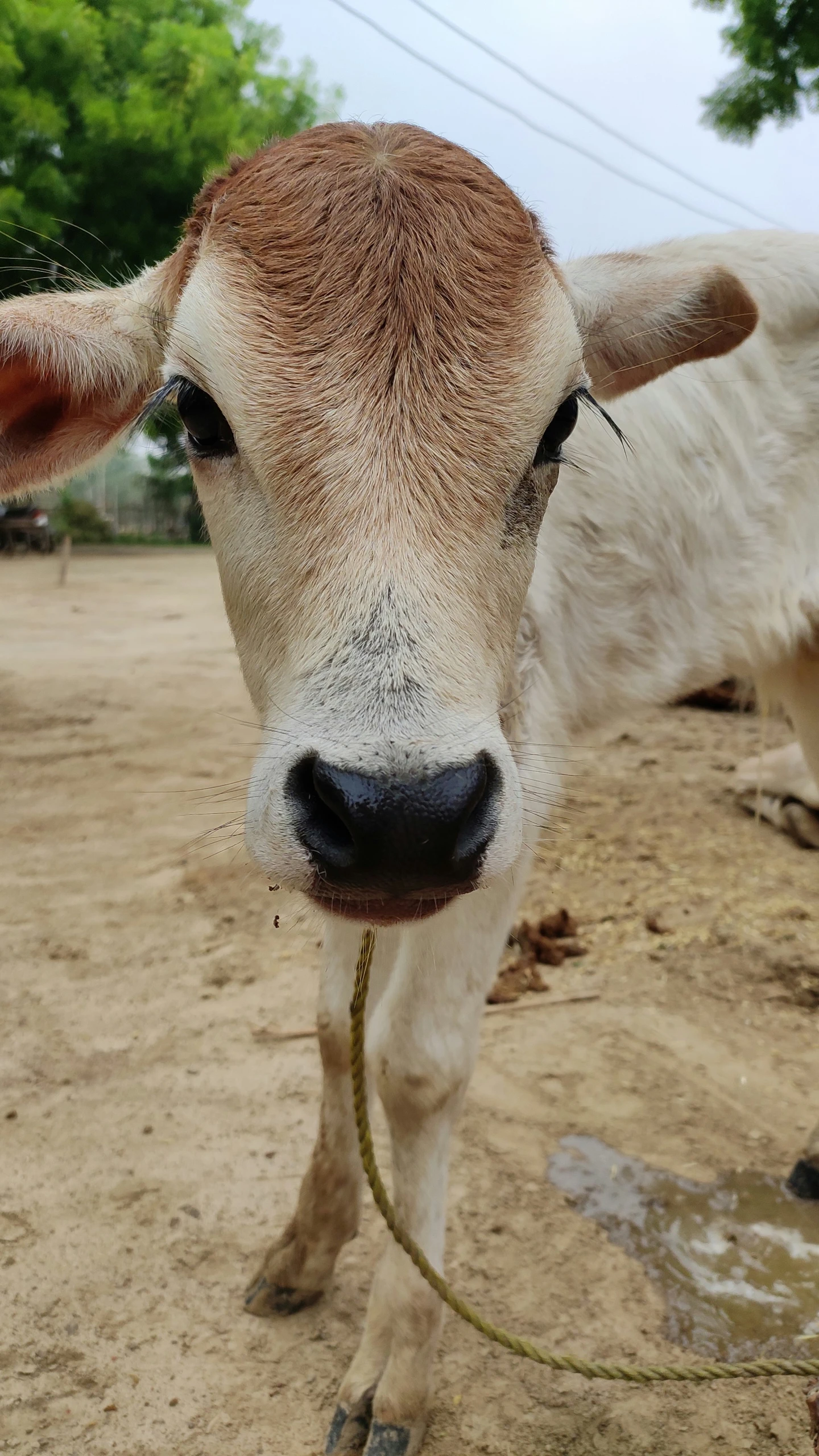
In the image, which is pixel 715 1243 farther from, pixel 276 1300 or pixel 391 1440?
pixel 276 1300

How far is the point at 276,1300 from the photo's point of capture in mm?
2436

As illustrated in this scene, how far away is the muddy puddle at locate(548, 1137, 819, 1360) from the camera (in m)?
2.44

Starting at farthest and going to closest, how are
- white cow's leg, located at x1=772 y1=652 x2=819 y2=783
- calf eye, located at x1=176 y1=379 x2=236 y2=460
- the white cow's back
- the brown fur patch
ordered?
white cow's leg, located at x1=772 y1=652 x2=819 y2=783 → the white cow's back → calf eye, located at x1=176 y1=379 x2=236 y2=460 → the brown fur patch

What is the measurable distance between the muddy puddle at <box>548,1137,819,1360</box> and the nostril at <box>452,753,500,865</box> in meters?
1.57

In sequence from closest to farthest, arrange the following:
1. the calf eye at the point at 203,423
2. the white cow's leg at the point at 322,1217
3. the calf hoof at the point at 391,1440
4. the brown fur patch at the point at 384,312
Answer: the brown fur patch at the point at 384,312 < the calf eye at the point at 203,423 < the calf hoof at the point at 391,1440 < the white cow's leg at the point at 322,1217

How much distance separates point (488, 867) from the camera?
4.63ft

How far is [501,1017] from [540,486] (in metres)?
2.50

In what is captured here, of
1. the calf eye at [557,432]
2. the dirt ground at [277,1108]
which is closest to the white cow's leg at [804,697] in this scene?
the dirt ground at [277,1108]

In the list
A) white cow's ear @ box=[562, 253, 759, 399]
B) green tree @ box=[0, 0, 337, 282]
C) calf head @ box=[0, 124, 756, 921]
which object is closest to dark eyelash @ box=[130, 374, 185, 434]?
calf head @ box=[0, 124, 756, 921]

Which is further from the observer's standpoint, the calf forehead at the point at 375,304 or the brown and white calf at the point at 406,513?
the calf forehead at the point at 375,304

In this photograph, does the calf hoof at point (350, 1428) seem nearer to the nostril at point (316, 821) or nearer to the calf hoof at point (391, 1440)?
the calf hoof at point (391, 1440)

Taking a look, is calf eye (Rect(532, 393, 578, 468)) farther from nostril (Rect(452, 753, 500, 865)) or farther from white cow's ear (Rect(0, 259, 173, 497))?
white cow's ear (Rect(0, 259, 173, 497))

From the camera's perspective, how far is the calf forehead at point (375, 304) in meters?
1.53

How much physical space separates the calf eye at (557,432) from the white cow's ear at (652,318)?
486 millimetres
